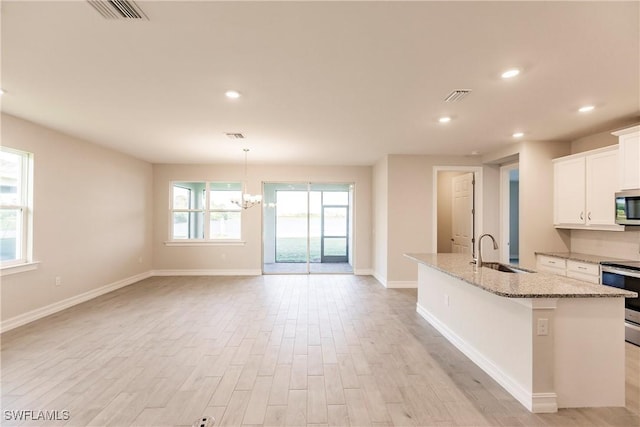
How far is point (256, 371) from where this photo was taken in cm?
280

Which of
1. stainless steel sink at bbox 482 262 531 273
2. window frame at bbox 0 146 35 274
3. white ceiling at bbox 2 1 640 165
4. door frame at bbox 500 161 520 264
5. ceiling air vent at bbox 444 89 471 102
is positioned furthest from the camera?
door frame at bbox 500 161 520 264

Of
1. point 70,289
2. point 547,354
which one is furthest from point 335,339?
point 70,289

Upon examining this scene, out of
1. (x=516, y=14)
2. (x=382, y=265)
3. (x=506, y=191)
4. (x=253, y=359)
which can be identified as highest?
(x=516, y=14)

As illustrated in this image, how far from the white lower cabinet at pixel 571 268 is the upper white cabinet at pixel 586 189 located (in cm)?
56

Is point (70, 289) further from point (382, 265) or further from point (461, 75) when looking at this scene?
point (461, 75)

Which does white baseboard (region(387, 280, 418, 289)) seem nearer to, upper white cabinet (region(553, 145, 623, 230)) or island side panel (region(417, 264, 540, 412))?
island side panel (region(417, 264, 540, 412))

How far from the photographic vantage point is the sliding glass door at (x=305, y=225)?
27.8 feet

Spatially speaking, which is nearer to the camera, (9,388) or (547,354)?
(547,354)

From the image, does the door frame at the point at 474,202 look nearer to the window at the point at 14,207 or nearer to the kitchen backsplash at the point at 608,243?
the kitchen backsplash at the point at 608,243

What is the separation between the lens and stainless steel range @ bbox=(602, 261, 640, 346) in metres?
3.32

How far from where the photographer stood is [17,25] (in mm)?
1997

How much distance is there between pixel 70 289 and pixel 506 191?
7981 mm

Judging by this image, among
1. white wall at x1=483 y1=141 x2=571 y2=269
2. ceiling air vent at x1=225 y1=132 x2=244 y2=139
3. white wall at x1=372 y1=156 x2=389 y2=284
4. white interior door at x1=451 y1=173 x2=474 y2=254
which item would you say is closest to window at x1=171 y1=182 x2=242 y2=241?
ceiling air vent at x1=225 y1=132 x2=244 y2=139

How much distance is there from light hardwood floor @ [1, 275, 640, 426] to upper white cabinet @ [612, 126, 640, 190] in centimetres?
186
